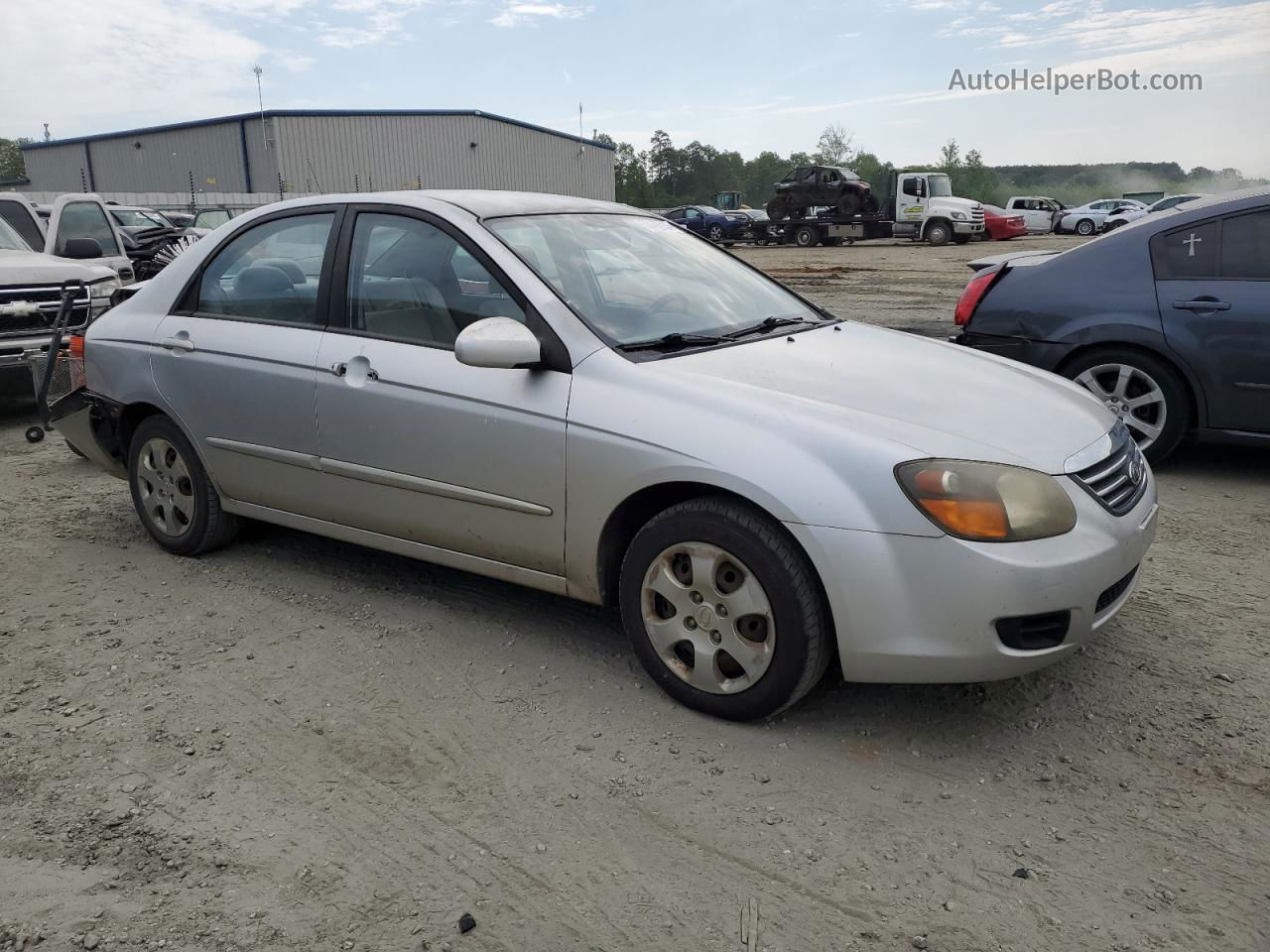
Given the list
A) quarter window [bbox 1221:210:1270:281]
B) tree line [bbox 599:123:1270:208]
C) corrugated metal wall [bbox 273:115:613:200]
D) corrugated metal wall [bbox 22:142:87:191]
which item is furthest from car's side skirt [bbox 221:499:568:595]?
tree line [bbox 599:123:1270:208]

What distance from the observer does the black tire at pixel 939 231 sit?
34094 millimetres

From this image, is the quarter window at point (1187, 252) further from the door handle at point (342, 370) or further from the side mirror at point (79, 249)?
the side mirror at point (79, 249)

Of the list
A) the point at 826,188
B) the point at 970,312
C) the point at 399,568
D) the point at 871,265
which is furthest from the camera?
the point at 826,188

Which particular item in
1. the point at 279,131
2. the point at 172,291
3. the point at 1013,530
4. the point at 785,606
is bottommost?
the point at 785,606

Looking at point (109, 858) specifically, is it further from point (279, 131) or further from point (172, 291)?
point (279, 131)

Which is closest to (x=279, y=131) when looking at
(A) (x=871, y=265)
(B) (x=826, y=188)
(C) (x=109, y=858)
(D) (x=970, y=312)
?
(B) (x=826, y=188)

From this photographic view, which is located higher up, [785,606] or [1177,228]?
[1177,228]

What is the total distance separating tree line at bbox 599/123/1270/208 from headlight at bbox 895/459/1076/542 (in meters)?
87.5

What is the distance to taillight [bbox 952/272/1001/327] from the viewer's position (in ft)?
20.9

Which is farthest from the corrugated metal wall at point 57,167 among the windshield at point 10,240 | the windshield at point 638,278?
the windshield at point 638,278

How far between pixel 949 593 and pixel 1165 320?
11.8 ft

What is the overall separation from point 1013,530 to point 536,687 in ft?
5.27

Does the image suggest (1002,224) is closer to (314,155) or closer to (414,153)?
(414,153)

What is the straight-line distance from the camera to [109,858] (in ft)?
8.73
